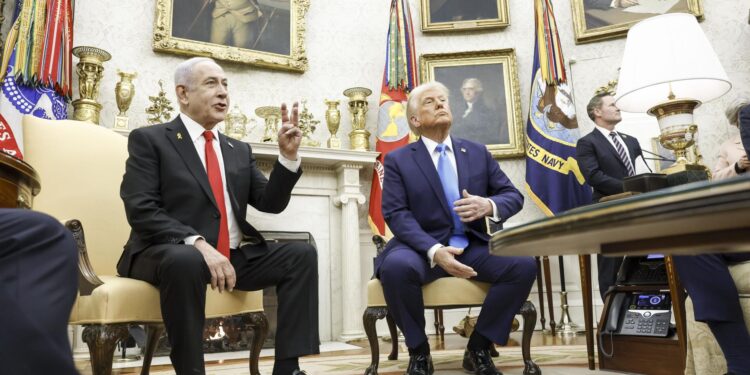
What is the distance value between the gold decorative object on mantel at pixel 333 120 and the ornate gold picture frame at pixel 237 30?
1.87 ft

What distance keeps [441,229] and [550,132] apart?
308 centimetres

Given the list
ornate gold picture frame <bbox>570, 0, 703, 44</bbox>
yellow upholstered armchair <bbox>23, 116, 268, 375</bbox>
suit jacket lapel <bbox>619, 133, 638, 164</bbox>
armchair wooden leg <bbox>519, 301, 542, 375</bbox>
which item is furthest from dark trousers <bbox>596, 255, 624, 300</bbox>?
ornate gold picture frame <bbox>570, 0, 703, 44</bbox>

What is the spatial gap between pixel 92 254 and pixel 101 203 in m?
0.23

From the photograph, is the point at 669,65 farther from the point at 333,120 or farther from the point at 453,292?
the point at 333,120

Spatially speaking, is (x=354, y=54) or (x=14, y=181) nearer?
(x=14, y=181)

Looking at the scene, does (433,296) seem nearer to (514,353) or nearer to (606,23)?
(514,353)

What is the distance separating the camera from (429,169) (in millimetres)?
2834

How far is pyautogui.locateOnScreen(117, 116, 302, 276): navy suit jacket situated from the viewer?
6.88 ft

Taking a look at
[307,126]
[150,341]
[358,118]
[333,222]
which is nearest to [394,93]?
[358,118]

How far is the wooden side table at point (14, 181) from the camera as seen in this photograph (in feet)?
5.31

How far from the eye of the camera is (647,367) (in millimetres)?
2652

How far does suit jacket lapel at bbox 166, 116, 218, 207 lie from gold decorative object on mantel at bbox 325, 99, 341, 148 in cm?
292

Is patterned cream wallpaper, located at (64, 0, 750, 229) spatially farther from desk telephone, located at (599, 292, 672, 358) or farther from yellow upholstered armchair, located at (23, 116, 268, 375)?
desk telephone, located at (599, 292, 672, 358)

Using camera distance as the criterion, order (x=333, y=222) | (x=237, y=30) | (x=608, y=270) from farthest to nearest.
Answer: (x=237, y=30) < (x=333, y=222) < (x=608, y=270)
